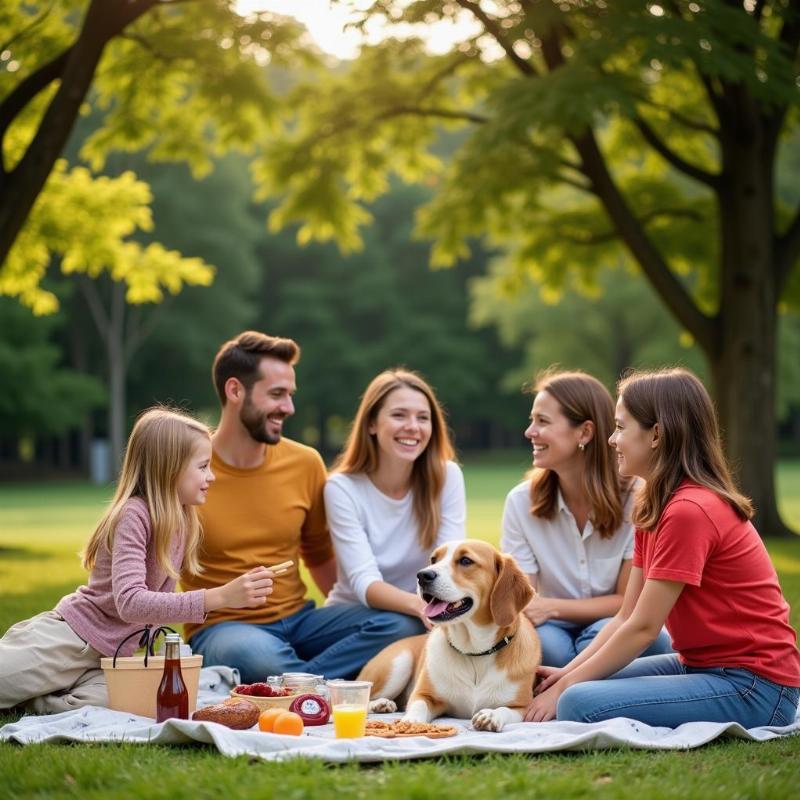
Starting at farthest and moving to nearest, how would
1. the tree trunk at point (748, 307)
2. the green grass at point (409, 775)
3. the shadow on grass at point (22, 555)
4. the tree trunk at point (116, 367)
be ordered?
the tree trunk at point (116, 367), the tree trunk at point (748, 307), the shadow on grass at point (22, 555), the green grass at point (409, 775)

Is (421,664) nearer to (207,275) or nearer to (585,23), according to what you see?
(585,23)

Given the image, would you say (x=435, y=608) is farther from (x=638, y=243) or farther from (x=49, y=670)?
(x=638, y=243)

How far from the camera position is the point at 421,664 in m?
5.95

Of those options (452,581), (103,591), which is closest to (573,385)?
(452,581)

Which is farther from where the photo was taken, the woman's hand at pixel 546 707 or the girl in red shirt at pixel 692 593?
the woman's hand at pixel 546 707

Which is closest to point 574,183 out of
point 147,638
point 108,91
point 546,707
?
point 108,91

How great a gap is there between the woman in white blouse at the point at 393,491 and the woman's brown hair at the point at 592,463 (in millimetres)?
648

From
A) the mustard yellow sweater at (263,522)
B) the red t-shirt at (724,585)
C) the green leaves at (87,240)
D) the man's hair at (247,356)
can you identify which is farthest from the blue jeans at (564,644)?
the green leaves at (87,240)

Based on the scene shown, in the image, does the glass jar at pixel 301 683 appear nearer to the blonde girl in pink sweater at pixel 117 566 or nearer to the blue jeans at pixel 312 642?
the blonde girl in pink sweater at pixel 117 566

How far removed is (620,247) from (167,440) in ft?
44.1

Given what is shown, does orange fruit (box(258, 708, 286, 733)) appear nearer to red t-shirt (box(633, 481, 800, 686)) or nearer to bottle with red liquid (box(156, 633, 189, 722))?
bottle with red liquid (box(156, 633, 189, 722))

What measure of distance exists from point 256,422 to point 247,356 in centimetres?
41

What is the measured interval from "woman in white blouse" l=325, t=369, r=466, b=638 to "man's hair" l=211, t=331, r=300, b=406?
1.92ft

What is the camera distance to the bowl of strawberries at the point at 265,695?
5484mm
